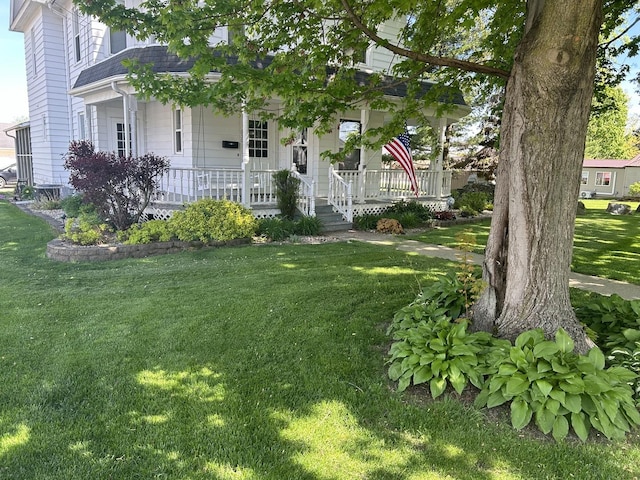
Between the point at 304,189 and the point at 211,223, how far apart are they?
3.40 m

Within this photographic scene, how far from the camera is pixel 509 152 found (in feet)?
11.8

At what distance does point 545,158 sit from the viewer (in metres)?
3.35

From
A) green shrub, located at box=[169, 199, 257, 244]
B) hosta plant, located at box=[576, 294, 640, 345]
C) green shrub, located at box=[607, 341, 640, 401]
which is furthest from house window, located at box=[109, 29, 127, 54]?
green shrub, located at box=[607, 341, 640, 401]

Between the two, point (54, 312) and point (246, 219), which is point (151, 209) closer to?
point (246, 219)

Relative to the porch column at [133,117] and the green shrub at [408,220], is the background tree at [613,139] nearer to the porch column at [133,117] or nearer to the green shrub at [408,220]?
the green shrub at [408,220]

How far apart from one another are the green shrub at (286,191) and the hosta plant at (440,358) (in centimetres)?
756

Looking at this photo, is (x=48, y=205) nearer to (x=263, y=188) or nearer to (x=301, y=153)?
(x=263, y=188)

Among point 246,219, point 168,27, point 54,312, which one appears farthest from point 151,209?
point 168,27

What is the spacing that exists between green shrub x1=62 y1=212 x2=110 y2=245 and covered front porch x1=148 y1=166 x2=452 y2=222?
4.71ft

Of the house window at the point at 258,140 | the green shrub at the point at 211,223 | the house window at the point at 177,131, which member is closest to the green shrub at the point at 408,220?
the house window at the point at 258,140

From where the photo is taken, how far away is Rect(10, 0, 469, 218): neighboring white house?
37.0ft

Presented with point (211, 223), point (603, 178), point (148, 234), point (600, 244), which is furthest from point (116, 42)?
point (603, 178)

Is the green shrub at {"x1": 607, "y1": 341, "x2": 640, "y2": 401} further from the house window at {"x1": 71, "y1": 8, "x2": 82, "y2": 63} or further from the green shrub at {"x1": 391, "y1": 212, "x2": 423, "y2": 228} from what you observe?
the house window at {"x1": 71, "y1": 8, "x2": 82, "y2": 63}

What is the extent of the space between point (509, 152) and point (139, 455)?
343cm
